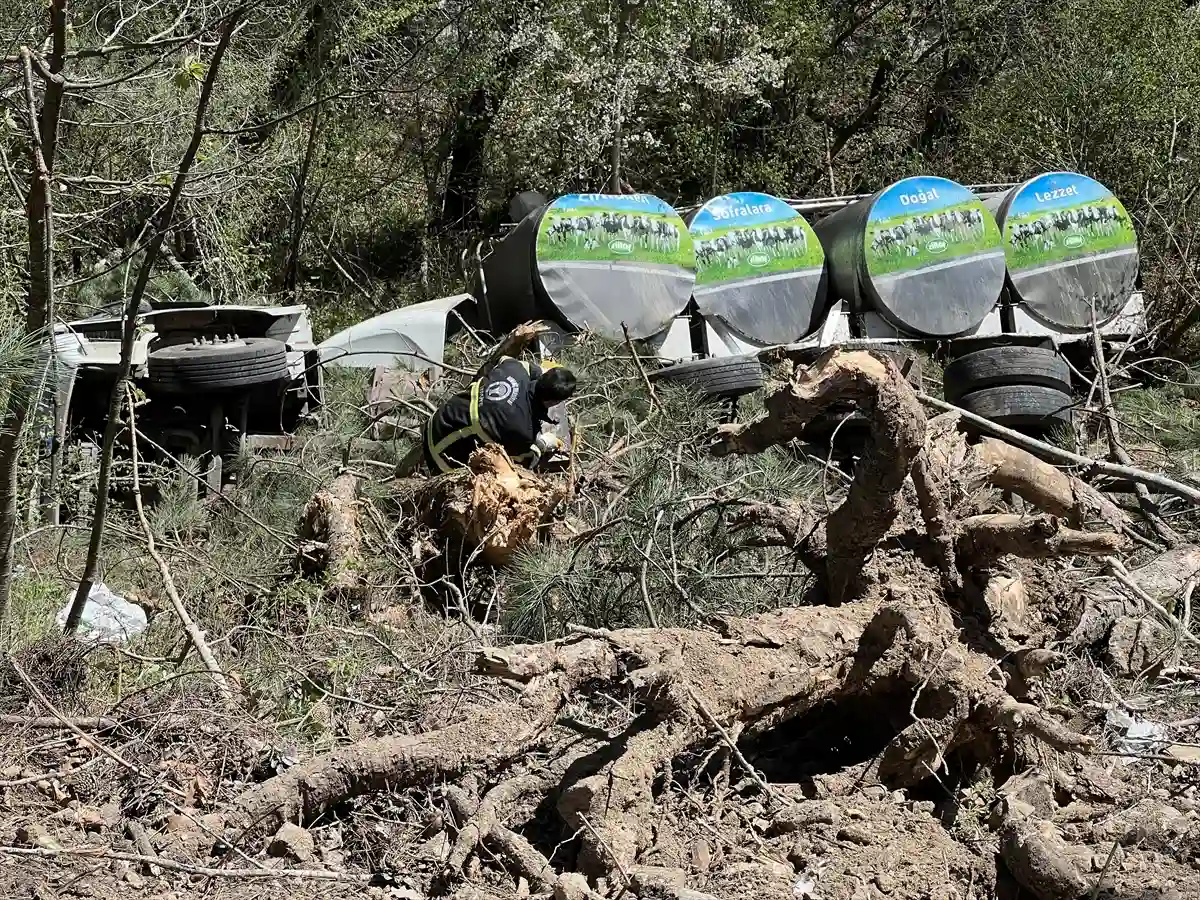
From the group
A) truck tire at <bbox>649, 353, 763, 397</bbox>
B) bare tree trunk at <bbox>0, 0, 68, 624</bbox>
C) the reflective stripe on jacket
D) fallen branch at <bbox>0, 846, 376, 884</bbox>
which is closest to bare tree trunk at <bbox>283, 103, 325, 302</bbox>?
truck tire at <bbox>649, 353, 763, 397</bbox>

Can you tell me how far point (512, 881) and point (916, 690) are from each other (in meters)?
1.23

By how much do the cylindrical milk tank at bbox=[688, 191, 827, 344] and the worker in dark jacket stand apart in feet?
10.7

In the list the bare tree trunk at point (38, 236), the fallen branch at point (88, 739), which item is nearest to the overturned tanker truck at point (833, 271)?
the bare tree trunk at point (38, 236)

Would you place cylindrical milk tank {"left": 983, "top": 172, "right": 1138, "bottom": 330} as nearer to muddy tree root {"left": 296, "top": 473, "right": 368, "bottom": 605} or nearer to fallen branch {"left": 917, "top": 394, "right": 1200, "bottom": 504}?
fallen branch {"left": 917, "top": 394, "right": 1200, "bottom": 504}

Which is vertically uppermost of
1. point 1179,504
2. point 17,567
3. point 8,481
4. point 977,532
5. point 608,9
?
point 608,9

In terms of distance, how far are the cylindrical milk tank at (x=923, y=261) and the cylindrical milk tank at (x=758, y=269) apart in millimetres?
300

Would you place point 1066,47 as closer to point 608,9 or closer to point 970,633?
point 608,9

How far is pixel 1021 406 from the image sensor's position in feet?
26.4

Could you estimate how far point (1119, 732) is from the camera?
4230mm

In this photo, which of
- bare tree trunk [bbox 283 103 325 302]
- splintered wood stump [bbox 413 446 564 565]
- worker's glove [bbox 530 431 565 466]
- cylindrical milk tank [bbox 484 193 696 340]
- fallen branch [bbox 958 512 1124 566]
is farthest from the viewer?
bare tree trunk [bbox 283 103 325 302]

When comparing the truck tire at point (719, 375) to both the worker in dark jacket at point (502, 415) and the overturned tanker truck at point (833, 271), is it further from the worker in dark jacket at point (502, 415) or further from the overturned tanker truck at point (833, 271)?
the worker in dark jacket at point (502, 415)

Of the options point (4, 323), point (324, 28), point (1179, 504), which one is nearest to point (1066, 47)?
point (324, 28)

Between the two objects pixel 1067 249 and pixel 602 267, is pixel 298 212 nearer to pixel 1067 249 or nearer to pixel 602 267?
pixel 602 267

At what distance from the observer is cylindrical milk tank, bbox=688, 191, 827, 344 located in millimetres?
9883
